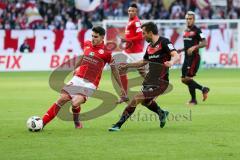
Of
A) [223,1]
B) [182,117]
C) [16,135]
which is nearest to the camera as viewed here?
[16,135]

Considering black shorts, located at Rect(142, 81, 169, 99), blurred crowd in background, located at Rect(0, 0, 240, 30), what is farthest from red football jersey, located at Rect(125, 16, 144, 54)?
blurred crowd in background, located at Rect(0, 0, 240, 30)

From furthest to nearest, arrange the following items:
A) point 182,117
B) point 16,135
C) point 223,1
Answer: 1. point 223,1
2. point 182,117
3. point 16,135

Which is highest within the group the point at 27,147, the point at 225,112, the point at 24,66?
the point at 27,147

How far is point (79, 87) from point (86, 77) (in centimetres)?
25

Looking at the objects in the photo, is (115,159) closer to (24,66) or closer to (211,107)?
(211,107)

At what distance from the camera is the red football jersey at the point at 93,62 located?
12.8m

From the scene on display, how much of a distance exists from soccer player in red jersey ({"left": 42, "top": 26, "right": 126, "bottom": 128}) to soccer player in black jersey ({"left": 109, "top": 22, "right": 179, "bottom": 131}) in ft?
1.87

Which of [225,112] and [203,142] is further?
[225,112]

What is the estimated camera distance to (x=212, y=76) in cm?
2845

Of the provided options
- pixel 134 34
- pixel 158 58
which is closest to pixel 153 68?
pixel 158 58

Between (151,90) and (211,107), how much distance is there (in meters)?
→ 4.46

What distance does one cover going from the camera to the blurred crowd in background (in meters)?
36.6

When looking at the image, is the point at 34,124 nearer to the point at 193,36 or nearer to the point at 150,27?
A: the point at 150,27

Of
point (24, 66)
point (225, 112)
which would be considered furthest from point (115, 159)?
point (24, 66)
